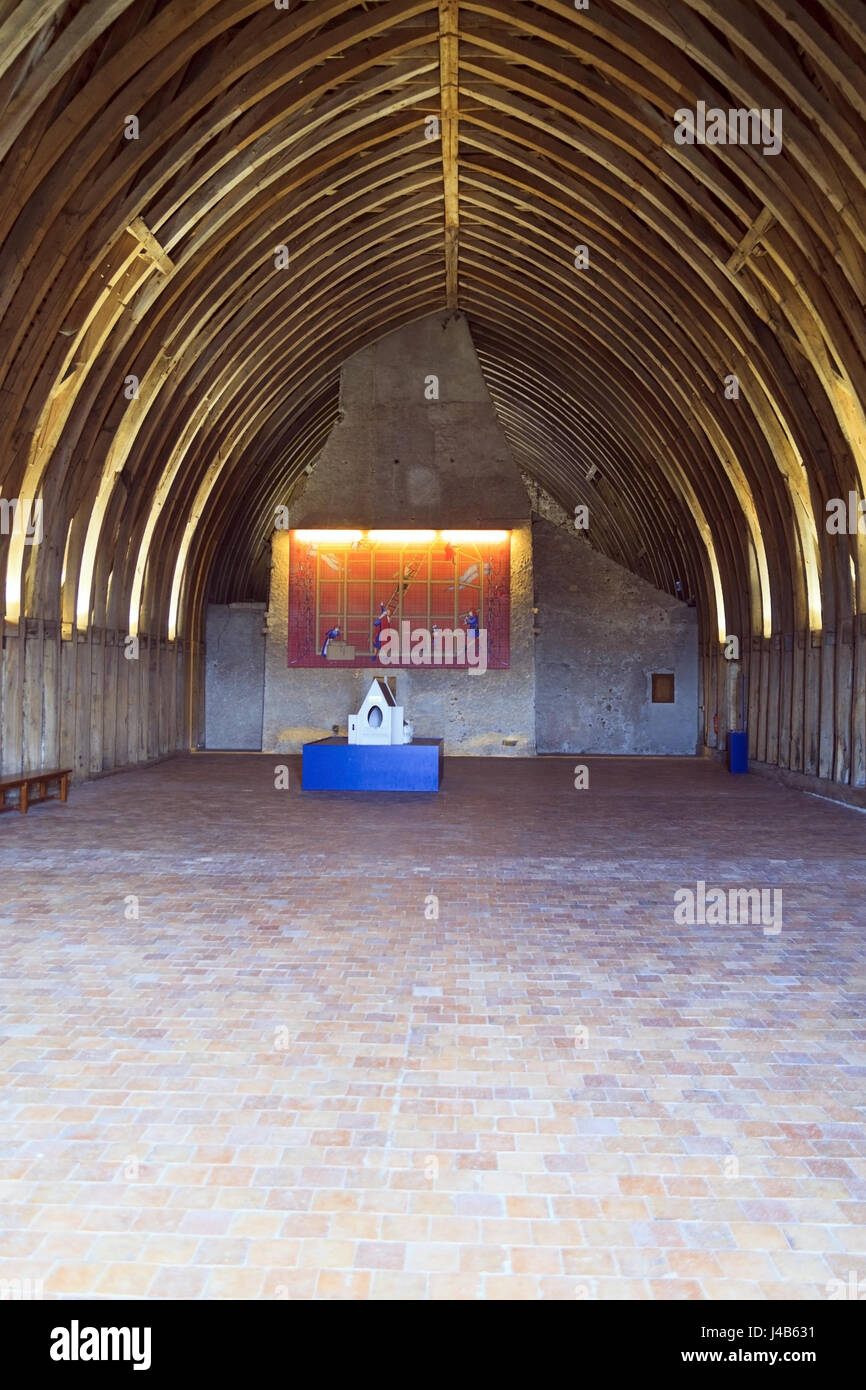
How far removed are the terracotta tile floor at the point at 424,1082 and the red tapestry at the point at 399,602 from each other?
14997 mm

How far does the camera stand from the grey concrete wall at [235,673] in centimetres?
2638

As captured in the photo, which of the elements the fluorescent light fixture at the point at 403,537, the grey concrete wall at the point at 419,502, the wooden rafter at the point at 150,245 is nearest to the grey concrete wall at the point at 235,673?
the grey concrete wall at the point at 419,502

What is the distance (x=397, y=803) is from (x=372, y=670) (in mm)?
10052

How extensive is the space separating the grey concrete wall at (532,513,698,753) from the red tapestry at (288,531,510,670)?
6.56 feet

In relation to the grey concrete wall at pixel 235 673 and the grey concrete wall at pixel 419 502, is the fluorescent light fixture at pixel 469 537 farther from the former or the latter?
the grey concrete wall at pixel 235 673

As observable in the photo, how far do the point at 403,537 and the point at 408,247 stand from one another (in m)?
6.42

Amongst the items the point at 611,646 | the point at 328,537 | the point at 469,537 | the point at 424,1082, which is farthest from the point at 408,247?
the point at 424,1082

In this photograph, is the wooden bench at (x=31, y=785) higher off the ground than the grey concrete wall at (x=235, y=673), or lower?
lower

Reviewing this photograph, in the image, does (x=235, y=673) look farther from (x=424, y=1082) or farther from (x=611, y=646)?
(x=424, y=1082)

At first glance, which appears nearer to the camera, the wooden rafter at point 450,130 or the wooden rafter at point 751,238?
the wooden rafter at point 751,238

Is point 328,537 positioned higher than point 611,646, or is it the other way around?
point 328,537

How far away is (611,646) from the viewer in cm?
2569

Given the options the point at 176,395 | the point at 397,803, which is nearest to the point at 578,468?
the point at 176,395

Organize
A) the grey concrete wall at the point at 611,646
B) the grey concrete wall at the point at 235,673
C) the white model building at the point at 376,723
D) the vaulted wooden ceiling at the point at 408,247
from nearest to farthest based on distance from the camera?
1. the vaulted wooden ceiling at the point at 408,247
2. the white model building at the point at 376,723
3. the grey concrete wall at the point at 611,646
4. the grey concrete wall at the point at 235,673
